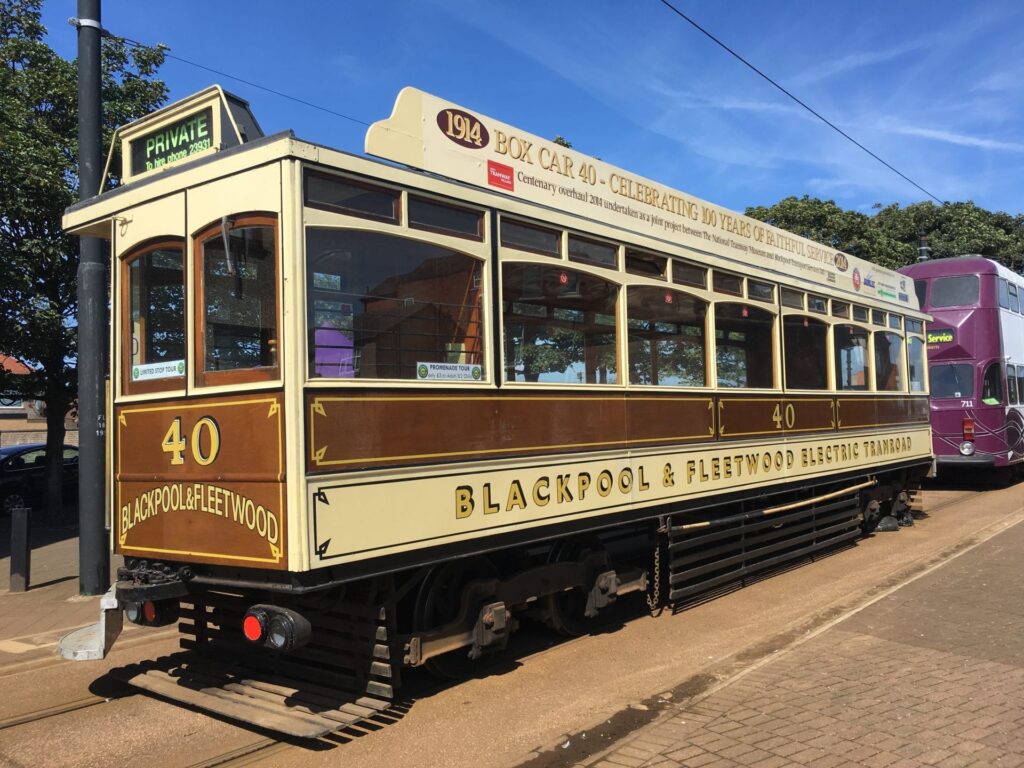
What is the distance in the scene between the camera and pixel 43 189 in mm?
10766

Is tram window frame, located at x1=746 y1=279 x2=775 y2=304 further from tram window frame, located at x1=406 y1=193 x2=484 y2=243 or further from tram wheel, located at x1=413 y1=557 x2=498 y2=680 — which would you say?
tram wheel, located at x1=413 y1=557 x2=498 y2=680

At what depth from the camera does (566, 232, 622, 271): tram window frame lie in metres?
5.69

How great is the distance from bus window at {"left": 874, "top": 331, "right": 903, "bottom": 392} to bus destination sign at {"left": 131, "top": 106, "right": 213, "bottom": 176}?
8.48m

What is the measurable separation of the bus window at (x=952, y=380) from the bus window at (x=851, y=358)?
7.40 metres

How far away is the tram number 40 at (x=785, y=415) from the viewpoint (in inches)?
313

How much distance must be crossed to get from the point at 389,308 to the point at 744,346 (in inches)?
166

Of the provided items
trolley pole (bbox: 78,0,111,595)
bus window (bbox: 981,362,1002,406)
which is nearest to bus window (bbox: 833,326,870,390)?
bus window (bbox: 981,362,1002,406)

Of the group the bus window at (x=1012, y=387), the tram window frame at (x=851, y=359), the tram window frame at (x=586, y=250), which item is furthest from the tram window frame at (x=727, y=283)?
the bus window at (x=1012, y=387)

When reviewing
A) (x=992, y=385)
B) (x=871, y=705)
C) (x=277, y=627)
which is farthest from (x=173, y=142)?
(x=992, y=385)

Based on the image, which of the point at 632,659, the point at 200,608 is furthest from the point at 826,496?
the point at 200,608

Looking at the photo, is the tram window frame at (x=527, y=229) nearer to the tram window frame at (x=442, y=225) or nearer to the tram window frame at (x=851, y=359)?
the tram window frame at (x=442, y=225)

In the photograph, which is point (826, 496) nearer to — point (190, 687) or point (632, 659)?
point (632, 659)

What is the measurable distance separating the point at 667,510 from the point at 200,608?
3465 mm

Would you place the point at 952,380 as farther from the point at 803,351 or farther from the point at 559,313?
the point at 559,313
